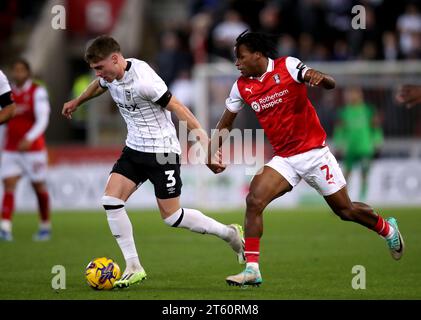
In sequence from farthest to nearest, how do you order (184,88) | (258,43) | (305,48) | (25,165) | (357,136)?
(184,88) < (305,48) < (357,136) < (25,165) < (258,43)

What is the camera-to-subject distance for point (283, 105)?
9086 millimetres

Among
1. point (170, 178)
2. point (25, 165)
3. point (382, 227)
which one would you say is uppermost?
point (25, 165)

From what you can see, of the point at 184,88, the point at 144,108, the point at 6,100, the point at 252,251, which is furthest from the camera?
the point at 184,88

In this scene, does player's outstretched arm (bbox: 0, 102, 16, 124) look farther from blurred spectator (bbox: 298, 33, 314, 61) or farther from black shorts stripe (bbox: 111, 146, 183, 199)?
blurred spectator (bbox: 298, 33, 314, 61)

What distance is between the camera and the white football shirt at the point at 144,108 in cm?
914

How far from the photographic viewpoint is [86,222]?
1772 cm

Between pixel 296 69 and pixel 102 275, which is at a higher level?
pixel 296 69

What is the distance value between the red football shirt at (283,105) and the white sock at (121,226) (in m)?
1.53

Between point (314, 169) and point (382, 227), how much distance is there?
1.12 meters

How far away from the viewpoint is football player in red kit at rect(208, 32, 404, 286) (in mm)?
8930

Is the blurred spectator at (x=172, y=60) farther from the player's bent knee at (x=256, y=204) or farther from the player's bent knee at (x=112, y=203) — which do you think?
the player's bent knee at (x=256, y=204)

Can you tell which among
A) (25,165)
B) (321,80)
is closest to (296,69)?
(321,80)

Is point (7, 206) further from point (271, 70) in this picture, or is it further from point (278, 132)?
point (271, 70)

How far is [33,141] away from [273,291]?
7127 millimetres
